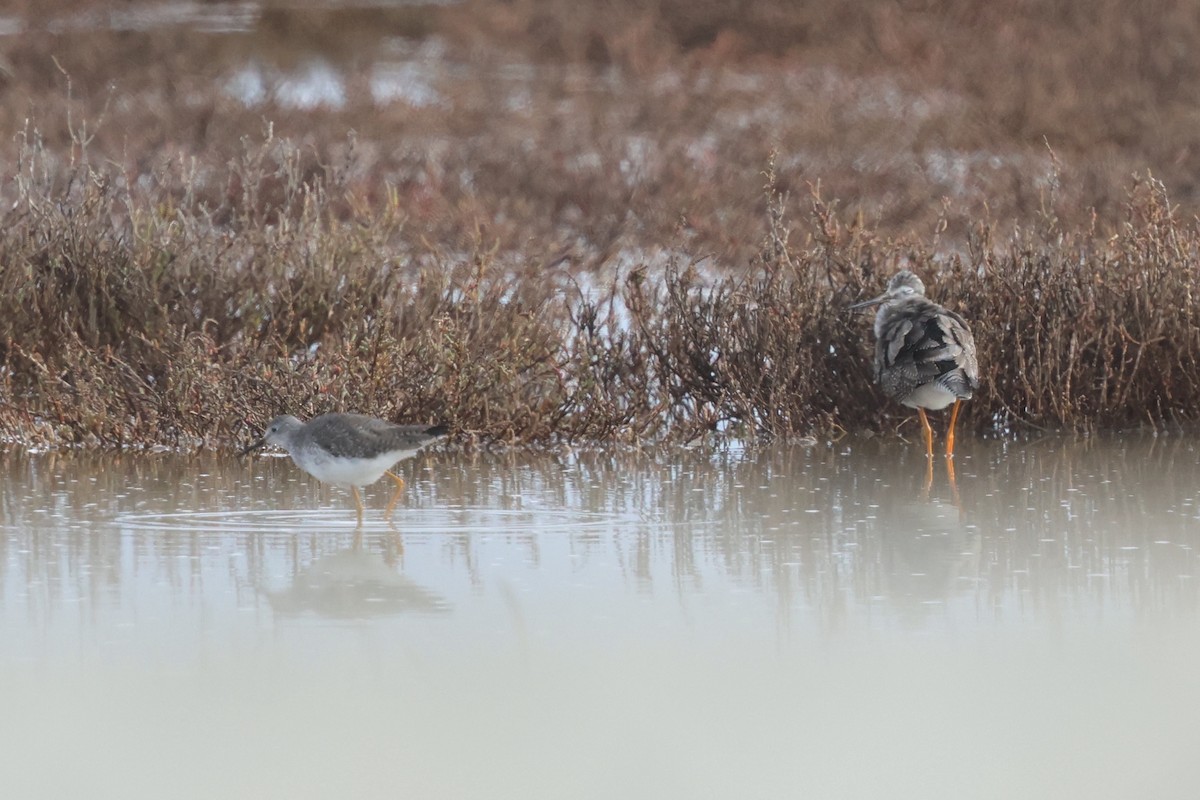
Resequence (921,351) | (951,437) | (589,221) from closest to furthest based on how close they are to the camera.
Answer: (921,351), (951,437), (589,221)

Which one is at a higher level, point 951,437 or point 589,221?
point 589,221

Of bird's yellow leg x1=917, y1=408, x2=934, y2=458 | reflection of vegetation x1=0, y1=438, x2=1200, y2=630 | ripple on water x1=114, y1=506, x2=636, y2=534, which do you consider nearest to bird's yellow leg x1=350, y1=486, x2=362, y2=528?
ripple on water x1=114, y1=506, x2=636, y2=534

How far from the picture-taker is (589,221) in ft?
59.2

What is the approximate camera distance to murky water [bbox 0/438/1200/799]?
4711 millimetres

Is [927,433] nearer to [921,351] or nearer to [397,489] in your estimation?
[921,351]

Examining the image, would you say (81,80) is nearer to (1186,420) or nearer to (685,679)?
(1186,420)

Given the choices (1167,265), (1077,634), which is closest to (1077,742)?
(1077,634)

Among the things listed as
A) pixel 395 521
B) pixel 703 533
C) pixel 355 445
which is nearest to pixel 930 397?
pixel 703 533

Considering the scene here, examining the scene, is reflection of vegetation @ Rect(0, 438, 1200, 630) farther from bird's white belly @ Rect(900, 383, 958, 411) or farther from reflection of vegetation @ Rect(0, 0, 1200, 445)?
reflection of vegetation @ Rect(0, 0, 1200, 445)

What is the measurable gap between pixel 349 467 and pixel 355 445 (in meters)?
0.07

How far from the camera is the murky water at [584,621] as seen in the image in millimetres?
4711

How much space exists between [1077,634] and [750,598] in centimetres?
96

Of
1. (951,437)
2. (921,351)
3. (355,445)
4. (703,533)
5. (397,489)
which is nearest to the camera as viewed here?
(355,445)

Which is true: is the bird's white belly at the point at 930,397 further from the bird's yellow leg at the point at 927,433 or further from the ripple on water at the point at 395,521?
the ripple on water at the point at 395,521
